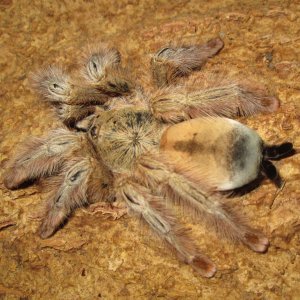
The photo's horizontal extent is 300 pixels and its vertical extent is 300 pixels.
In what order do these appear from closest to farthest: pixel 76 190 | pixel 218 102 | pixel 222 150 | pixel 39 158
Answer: pixel 222 150 < pixel 218 102 < pixel 76 190 < pixel 39 158

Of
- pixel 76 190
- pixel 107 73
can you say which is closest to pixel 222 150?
pixel 76 190

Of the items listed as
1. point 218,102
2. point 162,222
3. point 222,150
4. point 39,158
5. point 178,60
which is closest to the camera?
point 222,150

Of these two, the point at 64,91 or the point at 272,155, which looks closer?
the point at 272,155

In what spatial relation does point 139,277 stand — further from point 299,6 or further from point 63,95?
point 299,6

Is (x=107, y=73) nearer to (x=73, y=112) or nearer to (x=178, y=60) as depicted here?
(x=73, y=112)

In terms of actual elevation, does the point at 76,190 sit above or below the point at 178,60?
below

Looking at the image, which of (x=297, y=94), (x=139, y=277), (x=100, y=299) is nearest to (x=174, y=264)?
(x=139, y=277)
